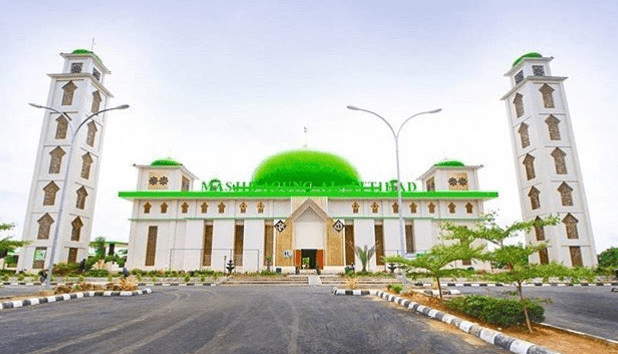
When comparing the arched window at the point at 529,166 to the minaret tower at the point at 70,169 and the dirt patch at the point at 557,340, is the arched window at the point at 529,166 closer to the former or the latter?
the dirt patch at the point at 557,340

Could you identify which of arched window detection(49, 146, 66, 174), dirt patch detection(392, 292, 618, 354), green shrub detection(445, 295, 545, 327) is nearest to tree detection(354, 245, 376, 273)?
green shrub detection(445, 295, 545, 327)

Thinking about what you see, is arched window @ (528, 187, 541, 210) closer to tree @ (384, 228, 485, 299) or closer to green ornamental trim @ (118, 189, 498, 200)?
green ornamental trim @ (118, 189, 498, 200)

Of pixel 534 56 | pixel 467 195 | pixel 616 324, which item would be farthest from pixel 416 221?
pixel 616 324

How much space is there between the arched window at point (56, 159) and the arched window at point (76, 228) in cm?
478

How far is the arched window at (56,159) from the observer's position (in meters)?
32.4

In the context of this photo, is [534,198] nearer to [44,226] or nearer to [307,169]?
[307,169]

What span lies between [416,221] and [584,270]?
1076 inches

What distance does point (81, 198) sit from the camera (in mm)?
33000

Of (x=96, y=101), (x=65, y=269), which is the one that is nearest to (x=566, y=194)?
(x=65, y=269)

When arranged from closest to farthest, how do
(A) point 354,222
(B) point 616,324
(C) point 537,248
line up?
(C) point 537,248 → (B) point 616,324 → (A) point 354,222

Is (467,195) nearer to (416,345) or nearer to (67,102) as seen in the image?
(416,345)

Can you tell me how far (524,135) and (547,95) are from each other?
4.24 m

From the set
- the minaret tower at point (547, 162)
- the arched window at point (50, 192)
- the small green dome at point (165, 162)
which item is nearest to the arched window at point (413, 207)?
the minaret tower at point (547, 162)

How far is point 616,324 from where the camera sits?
7.48m
